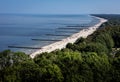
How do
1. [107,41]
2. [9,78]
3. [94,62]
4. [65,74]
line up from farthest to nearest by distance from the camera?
[107,41] → [94,62] → [65,74] → [9,78]

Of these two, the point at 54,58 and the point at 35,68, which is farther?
the point at 54,58

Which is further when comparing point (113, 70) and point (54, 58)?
point (54, 58)

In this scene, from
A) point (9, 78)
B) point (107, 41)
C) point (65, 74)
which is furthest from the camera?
point (107, 41)

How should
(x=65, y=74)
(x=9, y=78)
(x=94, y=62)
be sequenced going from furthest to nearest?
(x=94, y=62)
(x=65, y=74)
(x=9, y=78)

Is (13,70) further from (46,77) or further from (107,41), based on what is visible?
(107,41)

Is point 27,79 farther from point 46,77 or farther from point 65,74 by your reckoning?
point 65,74

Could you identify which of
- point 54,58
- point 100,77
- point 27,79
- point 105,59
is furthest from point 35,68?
point 105,59

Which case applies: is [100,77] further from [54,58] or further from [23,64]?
[23,64]

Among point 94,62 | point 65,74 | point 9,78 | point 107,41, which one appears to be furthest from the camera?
point 107,41

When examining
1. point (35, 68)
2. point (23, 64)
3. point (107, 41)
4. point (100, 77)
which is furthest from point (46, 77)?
point (107, 41)
